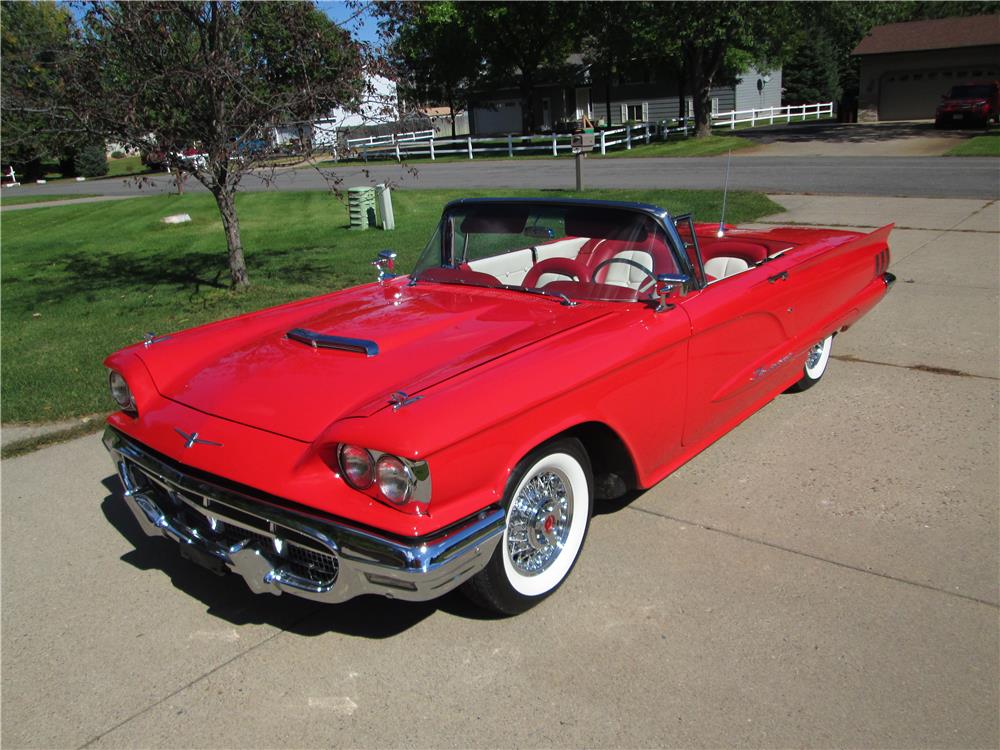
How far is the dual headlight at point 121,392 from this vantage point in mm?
3436

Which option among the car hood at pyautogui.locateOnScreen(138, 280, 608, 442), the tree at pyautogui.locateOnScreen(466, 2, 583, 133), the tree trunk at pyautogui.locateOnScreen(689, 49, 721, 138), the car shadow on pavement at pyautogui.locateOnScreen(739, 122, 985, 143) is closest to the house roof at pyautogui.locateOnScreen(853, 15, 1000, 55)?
the car shadow on pavement at pyautogui.locateOnScreen(739, 122, 985, 143)

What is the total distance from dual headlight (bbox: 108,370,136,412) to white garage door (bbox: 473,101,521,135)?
162 feet

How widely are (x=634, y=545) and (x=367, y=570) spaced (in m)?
1.42

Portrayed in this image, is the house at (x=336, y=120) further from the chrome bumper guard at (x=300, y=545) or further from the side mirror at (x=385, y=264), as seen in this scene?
the chrome bumper guard at (x=300, y=545)

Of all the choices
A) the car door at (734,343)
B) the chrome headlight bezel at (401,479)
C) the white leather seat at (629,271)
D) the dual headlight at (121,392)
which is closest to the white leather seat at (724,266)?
the car door at (734,343)

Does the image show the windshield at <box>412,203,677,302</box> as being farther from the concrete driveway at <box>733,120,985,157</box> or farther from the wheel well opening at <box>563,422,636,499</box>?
the concrete driveway at <box>733,120,985,157</box>

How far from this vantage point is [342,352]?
334cm

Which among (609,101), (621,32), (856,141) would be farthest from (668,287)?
(609,101)

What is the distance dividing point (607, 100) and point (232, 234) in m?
41.7

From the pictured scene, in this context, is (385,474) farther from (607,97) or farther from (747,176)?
(607,97)

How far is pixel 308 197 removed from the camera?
19844 mm

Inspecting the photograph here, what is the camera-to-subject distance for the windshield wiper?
3.69m

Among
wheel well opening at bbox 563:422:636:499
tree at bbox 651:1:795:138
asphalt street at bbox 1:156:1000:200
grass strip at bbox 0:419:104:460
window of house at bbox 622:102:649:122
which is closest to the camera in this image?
wheel well opening at bbox 563:422:636:499

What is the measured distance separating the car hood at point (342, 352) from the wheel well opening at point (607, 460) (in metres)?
0.45
